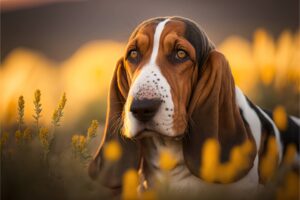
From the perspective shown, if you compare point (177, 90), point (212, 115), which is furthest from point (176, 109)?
point (212, 115)

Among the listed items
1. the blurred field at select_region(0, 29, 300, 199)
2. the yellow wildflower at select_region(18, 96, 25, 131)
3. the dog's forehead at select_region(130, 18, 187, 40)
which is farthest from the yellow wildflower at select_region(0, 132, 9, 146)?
the dog's forehead at select_region(130, 18, 187, 40)

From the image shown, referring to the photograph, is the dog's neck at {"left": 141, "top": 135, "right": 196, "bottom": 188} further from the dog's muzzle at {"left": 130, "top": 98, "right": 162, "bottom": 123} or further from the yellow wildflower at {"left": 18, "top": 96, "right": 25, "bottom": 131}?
the yellow wildflower at {"left": 18, "top": 96, "right": 25, "bottom": 131}

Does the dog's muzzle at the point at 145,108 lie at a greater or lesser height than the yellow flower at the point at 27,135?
greater

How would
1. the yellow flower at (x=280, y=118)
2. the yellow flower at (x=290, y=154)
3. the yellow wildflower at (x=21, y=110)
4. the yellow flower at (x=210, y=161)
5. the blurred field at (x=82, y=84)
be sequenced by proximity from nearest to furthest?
1. the yellow flower at (x=210, y=161)
2. the yellow flower at (x=290, y=154)
3. the yellow wildflower at (x=21, y=110)
4. the blurred field at (x=82, y=84)
5. the yellow flower at (x=280, y=118)

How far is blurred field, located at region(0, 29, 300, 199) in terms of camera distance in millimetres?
5012

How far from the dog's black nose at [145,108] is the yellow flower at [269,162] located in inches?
35.2

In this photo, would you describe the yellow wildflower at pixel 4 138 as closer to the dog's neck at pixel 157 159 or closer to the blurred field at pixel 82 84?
the blurred field at pixel 82 84

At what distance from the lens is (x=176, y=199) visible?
4.31 meters

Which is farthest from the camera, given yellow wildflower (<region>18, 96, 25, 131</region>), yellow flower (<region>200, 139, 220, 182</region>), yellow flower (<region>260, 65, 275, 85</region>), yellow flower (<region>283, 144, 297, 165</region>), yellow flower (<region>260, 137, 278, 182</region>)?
yellow flower (<region>260, 65, 275, 85</region>)

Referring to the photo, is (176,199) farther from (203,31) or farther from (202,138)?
(203,31)

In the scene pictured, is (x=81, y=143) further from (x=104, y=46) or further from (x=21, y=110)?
(x=104, y=46)

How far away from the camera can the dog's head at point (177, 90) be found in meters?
4.43

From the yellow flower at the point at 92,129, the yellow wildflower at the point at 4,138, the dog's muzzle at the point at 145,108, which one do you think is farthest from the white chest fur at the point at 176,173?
the yellow wildflower at the point at 4,138

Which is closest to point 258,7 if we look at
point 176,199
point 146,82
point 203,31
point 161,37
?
point 203,31
